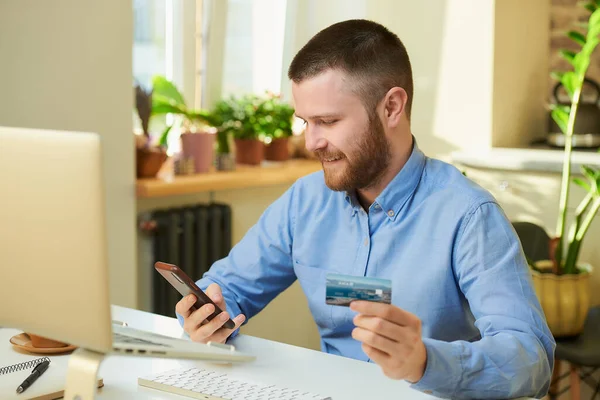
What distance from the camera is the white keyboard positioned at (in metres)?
1.39

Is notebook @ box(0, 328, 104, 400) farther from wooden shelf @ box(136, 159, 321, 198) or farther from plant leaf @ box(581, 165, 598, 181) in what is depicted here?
plant leaf @ box(581, 165, 598, 181)

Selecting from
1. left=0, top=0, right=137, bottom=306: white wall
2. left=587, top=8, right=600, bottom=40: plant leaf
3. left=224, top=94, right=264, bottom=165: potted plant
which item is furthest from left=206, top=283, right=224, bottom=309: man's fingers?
left=587, top=8, right=600, bottom=40: plant leaf

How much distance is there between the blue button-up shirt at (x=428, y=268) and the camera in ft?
4.45

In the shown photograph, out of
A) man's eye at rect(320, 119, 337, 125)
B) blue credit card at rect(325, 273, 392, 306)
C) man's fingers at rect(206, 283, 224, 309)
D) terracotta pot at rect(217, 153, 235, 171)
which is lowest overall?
man's fingers at rect(206, 283, 224, 309)

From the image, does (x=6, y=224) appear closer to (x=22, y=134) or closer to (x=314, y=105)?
(x=22, y=134)

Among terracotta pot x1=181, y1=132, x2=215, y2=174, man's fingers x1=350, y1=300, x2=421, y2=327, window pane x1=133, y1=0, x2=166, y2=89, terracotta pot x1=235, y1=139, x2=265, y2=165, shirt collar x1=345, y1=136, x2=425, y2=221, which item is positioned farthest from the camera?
terracotta pot x1=235, y1=139, x2=265, y2=165

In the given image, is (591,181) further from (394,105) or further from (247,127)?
(394,105)

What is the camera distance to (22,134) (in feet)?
3.70

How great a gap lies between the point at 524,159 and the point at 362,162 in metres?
1.94

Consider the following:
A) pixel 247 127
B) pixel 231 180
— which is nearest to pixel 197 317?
pixel 231 180

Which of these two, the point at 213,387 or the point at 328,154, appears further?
the point at 328,154

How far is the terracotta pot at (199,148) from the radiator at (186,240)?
0.17m

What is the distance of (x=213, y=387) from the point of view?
143cm

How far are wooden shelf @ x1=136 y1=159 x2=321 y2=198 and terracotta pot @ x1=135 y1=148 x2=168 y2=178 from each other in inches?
2.5
